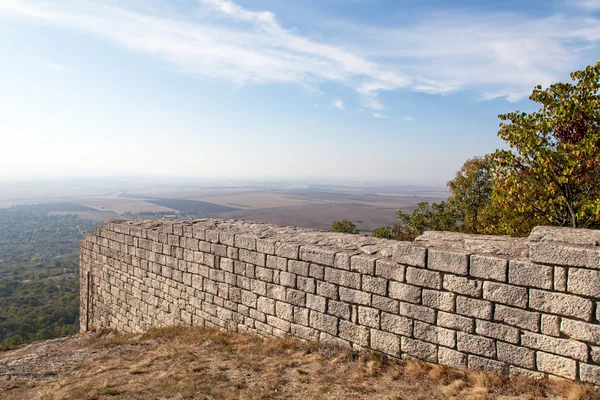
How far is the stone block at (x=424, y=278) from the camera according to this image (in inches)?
193

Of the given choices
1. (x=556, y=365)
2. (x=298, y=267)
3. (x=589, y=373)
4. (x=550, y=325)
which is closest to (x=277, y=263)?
(x=298, y=267)

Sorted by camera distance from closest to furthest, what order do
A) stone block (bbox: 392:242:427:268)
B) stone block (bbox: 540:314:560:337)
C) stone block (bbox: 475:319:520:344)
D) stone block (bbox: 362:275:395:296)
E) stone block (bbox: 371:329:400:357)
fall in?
stone block (bbox: 540:314:560:337) < stone block (bbox: 475:319:520:344) < stone block (bbox: 392:242:427:268) < stone block (bbox: 371:329:400:357) < stone block (bbox: 362:275:395:296)

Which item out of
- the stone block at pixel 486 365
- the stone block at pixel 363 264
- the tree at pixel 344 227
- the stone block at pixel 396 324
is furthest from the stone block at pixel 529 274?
the tree at pixel 344 227

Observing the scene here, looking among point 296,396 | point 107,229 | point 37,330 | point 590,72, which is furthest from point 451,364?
point 37,330

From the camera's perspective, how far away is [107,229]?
10961mm

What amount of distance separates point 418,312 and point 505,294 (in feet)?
3.78

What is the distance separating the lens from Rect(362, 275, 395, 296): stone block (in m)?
5.38

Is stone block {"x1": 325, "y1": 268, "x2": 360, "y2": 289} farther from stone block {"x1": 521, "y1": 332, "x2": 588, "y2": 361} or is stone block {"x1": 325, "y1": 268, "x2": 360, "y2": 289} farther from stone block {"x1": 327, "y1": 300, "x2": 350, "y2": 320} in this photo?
stone block {"x1": 521, "y1": 332, "x2": 588, "y2": 361}

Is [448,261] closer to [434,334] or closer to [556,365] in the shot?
[434,334]

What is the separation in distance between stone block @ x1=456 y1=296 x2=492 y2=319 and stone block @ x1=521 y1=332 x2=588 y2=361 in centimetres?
44

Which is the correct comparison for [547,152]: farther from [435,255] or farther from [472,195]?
[472,195]

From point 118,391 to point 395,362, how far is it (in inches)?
151

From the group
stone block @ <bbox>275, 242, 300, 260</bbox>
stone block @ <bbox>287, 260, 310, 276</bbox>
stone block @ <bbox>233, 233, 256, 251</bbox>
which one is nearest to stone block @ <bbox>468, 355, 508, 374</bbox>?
stone block @ <bbox>287, 260, 310, 276</bbox>

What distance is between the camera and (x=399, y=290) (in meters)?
5.22
